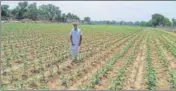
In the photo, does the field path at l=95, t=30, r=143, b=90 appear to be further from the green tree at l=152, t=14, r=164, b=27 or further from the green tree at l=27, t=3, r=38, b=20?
the green tree at l=152, t=14, r=164, b=27

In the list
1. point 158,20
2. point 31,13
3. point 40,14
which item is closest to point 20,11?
point 31,13

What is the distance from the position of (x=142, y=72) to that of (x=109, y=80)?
2.03 meters

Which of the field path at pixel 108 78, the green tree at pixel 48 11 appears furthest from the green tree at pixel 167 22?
the field path at pixel 108 78

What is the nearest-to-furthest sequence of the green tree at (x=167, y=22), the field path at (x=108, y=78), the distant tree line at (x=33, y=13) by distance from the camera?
the field path at (x=108, y=78), the distant tree line at (x=33, y=13), the green tree at (x=167, y=22)

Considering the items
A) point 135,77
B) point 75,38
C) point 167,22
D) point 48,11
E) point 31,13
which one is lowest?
point 167,22

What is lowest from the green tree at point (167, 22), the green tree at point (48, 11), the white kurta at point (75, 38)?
the green tree at point (167, 22)

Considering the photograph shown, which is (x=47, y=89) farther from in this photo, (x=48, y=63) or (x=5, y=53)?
(x=5, y=53)

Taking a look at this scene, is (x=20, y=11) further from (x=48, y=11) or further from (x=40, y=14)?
(x=48, y=11)

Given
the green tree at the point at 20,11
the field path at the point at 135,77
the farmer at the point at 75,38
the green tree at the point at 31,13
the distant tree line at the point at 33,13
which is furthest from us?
the green tree at the point at 31,13

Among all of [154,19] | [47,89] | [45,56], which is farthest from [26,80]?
[154,19]

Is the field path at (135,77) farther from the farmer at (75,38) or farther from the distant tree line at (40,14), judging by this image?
the distant tree line at (40,14)

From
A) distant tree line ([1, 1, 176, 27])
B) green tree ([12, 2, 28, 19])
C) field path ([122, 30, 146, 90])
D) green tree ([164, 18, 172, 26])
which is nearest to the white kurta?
field path ([122, 30, 146, 90])

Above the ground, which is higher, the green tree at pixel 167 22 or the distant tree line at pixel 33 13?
the distant tree line at pixel 33 13

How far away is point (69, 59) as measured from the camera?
1344 cm
